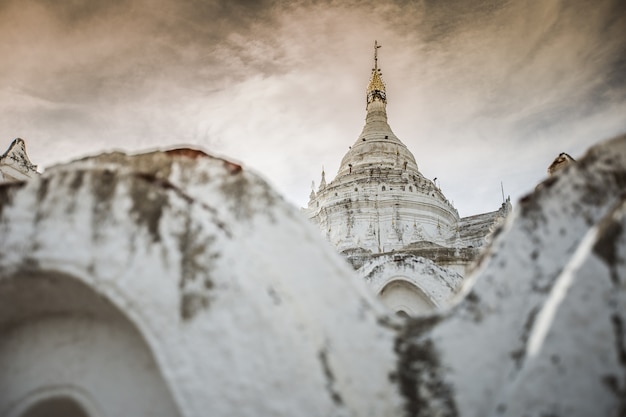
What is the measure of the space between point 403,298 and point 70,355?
11.9ft

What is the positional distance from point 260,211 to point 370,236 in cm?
2118

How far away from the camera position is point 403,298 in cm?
453

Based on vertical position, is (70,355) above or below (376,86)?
below

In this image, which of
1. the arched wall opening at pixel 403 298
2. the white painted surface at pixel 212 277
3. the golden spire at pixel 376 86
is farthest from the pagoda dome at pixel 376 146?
the white painted surface at pixel 212 277

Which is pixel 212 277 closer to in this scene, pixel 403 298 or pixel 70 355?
pixel 70 355

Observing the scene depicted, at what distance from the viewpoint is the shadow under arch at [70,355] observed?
1364mm

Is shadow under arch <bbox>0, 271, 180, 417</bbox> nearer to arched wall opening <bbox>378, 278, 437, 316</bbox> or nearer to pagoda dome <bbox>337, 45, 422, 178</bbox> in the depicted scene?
arched wall opening <bbox>378, 278, 437, 316</bbox>

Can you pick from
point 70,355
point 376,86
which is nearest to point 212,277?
point 70,355

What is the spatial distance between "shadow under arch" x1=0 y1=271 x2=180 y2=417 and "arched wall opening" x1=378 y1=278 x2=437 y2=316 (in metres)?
3.30

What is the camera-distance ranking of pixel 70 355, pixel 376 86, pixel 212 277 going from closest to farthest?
pixel 212 277 → pixel 70 355 → pixel 376 86

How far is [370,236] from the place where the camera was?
2233cm

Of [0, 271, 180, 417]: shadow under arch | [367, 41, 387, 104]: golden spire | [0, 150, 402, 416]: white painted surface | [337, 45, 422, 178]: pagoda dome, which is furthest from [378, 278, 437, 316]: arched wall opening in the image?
[367, 41, 387, 104]: golden spire

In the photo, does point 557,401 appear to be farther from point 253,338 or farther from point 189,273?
point 189,273

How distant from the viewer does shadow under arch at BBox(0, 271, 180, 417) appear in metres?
1.36
